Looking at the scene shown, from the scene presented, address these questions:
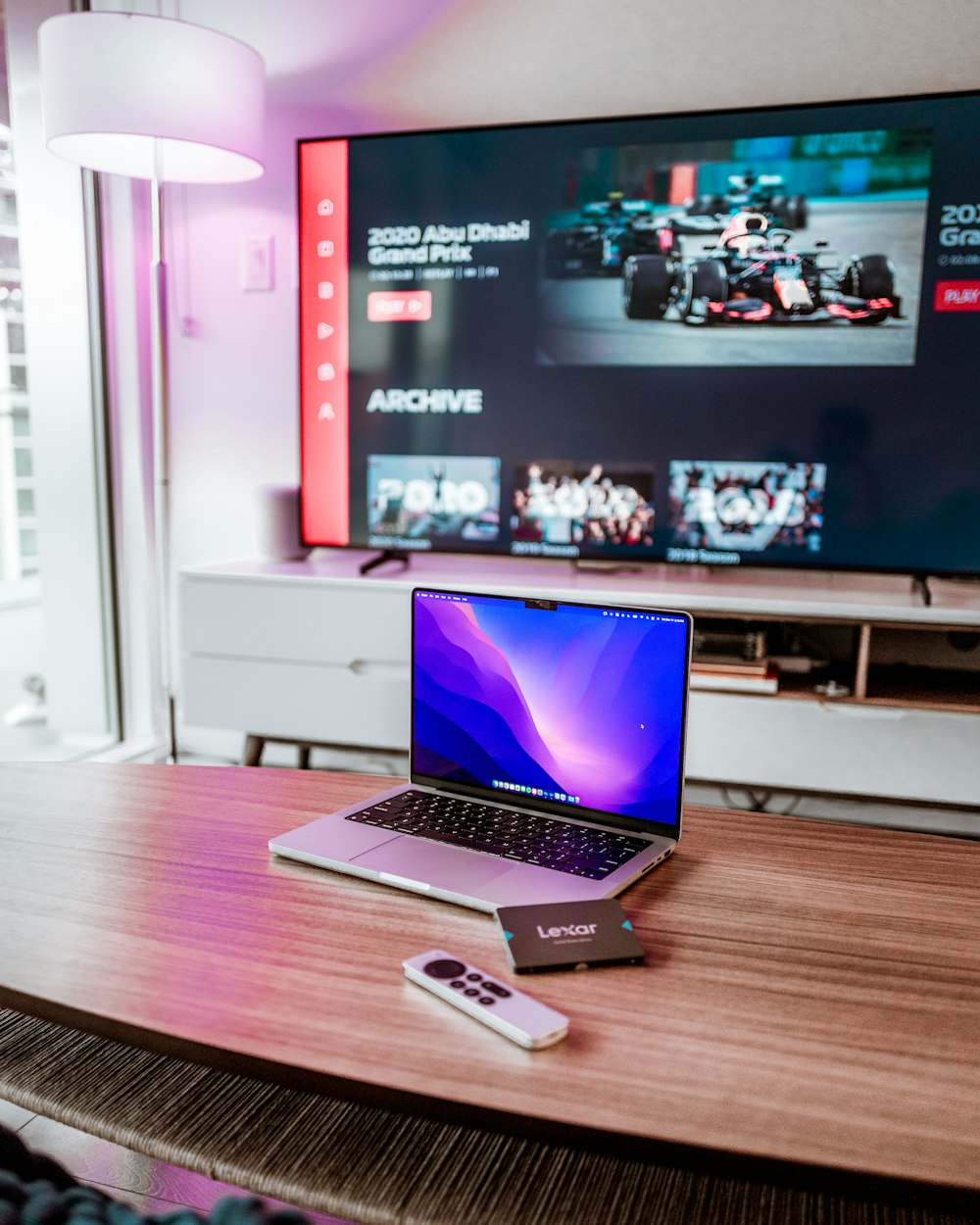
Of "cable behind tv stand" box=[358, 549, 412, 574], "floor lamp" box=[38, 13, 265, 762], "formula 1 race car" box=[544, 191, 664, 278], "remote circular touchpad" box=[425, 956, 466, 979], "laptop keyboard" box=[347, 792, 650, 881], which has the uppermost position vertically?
"floor lamp" box=[38, 13, 265, 762]

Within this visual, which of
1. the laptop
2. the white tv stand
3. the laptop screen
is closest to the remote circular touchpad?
the laptop

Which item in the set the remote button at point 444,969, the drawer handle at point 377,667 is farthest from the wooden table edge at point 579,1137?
the drawer handle at point 377,667

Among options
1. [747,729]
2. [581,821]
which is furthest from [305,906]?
[747,729]

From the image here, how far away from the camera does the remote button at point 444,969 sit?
29.3 inches

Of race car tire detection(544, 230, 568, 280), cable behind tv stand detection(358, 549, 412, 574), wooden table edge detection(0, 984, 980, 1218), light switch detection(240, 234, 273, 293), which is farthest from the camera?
light switch detection(240, 234, 273, 293)

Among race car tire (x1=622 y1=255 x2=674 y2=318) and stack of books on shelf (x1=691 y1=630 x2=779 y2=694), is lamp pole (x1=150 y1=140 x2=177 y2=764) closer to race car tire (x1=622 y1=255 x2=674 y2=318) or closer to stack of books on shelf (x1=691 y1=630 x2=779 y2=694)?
race car tire (x1=622 y1=255 x2=674 y2=318)

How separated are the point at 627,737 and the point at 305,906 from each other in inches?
14.5

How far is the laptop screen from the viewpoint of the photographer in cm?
100

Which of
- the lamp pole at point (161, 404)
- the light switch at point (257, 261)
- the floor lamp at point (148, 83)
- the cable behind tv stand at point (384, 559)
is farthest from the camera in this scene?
the light switch at point (257, 261)

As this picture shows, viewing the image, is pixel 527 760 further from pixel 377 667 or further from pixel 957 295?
pixel 957 295

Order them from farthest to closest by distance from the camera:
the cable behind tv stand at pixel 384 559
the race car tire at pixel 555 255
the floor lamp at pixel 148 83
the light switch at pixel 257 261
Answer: the light switch at pixel 257 261 → the cable behind tv stand at pixel 384 559 → the race car tire at pixel 555 255 → the floor lamp at pixel 148 83

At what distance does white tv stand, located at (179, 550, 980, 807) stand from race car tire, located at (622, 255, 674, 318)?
0.73 meters

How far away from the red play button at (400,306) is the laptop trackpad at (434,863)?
210cm

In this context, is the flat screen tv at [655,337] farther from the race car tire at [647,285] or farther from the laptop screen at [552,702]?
the laptop screen at [552,702]
